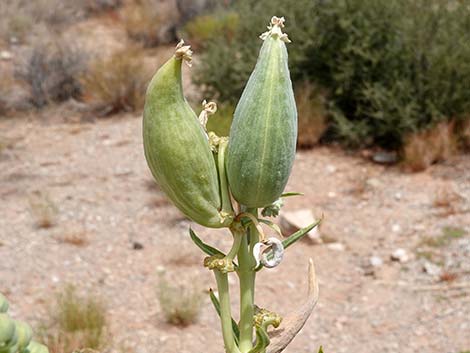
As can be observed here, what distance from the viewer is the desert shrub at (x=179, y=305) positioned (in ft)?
14.4

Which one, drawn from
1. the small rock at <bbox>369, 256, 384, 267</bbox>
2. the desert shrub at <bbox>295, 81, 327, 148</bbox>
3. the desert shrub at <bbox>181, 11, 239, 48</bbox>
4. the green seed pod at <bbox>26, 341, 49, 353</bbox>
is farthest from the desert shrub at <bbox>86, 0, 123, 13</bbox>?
the green seed pod at <bbox>26, 341, 49, 353</bbox>

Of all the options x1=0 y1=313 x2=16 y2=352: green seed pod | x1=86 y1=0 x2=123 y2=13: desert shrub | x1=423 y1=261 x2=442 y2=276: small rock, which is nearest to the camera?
x1=0 y1=313 x2=16 y2=352: green seed pod

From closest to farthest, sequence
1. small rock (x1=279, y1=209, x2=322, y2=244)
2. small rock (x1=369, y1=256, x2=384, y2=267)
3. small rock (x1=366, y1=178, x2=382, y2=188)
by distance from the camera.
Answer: small rock (x1=369, y1=256, x2=384, y2=267) → small rock (x1=279, y1=209, x2=322, y2=244) → small rock (x1=366, y1=178, x2=382, y2=188)

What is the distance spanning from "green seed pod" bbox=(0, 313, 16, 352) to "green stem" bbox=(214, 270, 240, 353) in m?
0.24

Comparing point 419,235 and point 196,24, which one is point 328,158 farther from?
point 196,24

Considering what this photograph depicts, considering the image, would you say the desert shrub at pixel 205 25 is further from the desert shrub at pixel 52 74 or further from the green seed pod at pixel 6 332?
the green seed pod at pixel 6 332

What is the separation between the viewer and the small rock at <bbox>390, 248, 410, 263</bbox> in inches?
201

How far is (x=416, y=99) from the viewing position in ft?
21.8

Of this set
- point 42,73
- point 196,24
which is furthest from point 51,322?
point 196,24

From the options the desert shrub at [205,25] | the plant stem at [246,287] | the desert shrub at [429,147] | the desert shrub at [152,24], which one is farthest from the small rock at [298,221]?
the desert shrub at [152,24]

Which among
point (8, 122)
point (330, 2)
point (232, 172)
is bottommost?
point (8, 122)

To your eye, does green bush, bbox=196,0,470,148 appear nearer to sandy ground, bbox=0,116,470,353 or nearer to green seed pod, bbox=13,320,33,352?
sandy ground, bbox=0,116,470,353

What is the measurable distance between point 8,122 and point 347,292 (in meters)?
4.76

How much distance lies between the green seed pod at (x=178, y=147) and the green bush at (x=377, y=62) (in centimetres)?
583
